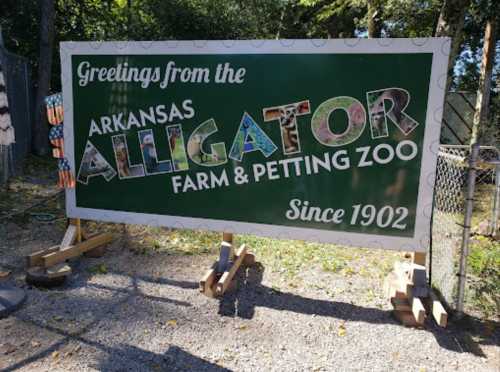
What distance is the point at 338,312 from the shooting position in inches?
146

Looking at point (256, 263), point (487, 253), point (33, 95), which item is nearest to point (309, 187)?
point (256, 263)

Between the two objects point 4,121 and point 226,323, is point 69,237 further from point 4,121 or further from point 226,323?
point 226,323

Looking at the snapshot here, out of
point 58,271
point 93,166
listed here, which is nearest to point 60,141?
point 93,166

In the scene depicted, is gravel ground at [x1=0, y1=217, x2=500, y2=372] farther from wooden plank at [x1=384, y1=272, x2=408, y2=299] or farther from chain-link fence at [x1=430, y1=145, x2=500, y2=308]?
chain-link fence at [x1=430, y1=145, x2=500, y2=308]

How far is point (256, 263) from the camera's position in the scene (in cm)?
464

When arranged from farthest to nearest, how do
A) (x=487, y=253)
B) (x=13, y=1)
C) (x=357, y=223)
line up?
(x=13, y=1)
(x=487, y=253)
(x=357, y=223)

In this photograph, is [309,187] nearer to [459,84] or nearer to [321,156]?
[321,156]

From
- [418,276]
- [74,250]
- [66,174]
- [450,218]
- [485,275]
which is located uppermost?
[66,174]

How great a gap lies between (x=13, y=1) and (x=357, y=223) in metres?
11.6

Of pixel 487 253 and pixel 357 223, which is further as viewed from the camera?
pixel 487 253

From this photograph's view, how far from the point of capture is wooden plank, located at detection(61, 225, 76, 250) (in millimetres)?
4435

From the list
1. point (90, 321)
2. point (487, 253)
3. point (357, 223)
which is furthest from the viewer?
point (487, 253)

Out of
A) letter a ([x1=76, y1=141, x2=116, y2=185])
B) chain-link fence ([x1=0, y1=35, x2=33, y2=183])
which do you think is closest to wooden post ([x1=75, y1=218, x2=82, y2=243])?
letter a ([x1=76, y1=141, x2=116, y2=185])

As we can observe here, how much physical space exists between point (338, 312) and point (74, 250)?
107 inches
